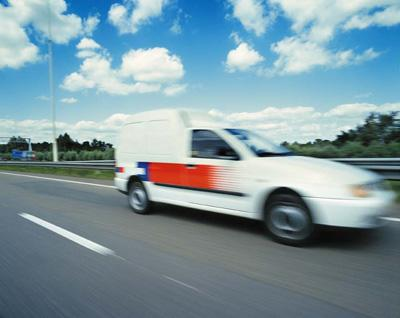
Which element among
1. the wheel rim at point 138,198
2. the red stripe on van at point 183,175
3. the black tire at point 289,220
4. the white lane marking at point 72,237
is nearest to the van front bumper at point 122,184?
the wheel rim at point 138,198

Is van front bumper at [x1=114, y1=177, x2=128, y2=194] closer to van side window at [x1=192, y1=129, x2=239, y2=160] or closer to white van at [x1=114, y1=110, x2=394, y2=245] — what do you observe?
→ white van at [x1=114, y1=110, x2=394, y2=245]

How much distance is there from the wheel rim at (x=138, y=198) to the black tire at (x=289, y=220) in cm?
269

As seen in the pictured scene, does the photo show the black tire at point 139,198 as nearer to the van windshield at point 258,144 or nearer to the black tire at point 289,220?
the van windshield at point 258,144

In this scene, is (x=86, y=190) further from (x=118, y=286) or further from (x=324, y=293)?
(x=324, y=293)

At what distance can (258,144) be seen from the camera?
473 cm

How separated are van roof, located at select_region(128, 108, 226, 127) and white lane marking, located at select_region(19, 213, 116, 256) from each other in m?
2.42

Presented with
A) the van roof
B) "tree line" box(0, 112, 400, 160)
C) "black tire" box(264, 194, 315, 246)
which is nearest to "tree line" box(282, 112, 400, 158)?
"tree line" box(0, 112, 400, 160)

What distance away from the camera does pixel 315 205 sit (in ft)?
12.0

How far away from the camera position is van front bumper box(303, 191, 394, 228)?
3.51 metres

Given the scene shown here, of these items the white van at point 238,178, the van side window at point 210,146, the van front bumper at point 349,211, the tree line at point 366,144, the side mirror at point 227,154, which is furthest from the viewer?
the tree line at point 366,144

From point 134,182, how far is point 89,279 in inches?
134

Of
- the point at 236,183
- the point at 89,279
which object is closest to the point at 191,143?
the point at 236,183

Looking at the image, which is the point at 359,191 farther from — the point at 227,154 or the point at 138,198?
the point at 138,198

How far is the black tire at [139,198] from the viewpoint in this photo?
595 centimetres
